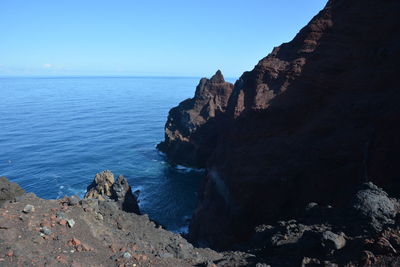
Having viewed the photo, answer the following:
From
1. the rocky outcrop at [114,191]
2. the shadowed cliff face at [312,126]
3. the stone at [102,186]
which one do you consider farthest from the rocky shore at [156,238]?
the stone at [102,186]

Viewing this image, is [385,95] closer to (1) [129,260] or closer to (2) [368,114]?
(2) [368,114]

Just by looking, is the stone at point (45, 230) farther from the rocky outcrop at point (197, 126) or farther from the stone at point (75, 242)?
the rocky outcrop at point (197, 126)

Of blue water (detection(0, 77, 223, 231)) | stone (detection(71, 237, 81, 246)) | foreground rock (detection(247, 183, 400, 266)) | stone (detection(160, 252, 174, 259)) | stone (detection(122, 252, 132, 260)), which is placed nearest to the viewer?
foreground rock (detection(247, 183, 400, 266))

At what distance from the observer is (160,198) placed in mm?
50875

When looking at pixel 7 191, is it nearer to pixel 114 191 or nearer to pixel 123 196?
pixel 114 191

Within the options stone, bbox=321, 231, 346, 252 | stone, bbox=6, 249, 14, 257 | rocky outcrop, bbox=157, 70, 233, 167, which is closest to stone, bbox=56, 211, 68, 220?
→ stone, bbox=6, 249, 14, 257

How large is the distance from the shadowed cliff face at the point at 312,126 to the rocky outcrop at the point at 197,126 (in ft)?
84.8

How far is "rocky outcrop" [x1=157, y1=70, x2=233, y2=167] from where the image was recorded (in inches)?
2502

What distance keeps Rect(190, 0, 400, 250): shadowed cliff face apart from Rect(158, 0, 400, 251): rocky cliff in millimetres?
95

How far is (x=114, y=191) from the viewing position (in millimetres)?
40594

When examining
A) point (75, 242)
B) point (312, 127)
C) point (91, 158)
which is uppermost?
point (312, 127)

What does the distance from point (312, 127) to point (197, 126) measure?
38.3 metres

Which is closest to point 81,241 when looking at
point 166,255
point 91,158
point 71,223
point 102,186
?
point 71,223

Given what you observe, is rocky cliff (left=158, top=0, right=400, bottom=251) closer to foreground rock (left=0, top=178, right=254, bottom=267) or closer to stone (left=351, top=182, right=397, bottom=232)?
stone (left=351, top=182, right=397, bottom=232)
